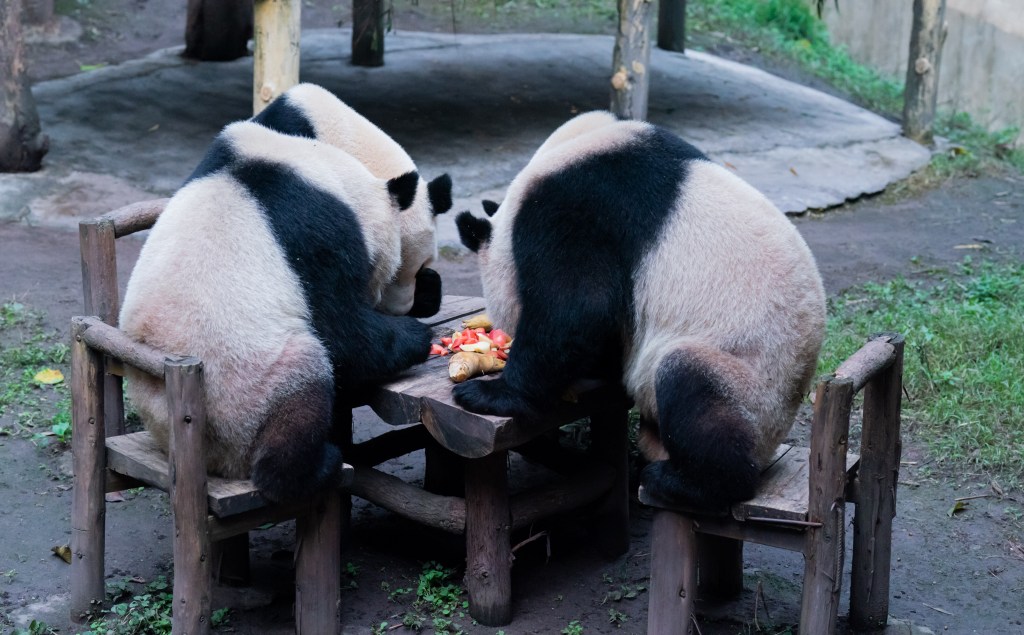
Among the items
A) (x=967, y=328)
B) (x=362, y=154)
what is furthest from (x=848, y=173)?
(x=362, y=154)

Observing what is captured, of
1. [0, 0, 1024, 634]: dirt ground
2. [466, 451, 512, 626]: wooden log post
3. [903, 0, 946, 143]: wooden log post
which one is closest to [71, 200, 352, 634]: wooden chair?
[0, 0, 1024, 634]: dirt ground

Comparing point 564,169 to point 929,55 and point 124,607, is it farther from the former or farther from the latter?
point 929,55

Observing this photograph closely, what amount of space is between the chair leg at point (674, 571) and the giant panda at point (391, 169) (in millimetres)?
1399

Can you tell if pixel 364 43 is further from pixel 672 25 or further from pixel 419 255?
pixel 419 255

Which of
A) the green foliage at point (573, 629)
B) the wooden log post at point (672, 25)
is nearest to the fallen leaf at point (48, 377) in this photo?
the green foliage at point (573, 629)

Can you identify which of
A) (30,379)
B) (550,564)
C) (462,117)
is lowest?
(550,564)

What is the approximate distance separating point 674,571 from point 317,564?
1.15 meters

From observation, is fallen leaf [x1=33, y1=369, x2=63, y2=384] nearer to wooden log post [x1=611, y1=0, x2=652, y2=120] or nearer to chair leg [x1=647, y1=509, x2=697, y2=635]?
chair leg [x1=647, y1=509, x2=697, y2=635]

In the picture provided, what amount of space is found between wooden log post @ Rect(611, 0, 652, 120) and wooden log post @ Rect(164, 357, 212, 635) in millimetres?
5725

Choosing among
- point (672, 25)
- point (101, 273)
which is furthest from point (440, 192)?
point (672, 25)

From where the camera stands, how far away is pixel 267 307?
130 inches

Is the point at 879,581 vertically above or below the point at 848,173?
below

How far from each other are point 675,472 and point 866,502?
30.4 inches

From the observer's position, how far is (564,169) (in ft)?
11.5
